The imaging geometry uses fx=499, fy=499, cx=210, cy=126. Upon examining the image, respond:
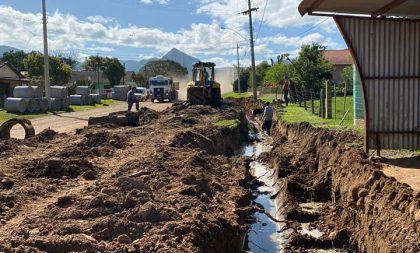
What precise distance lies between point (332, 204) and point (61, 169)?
6257mm

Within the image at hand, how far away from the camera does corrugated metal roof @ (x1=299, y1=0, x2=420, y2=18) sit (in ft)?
39.5

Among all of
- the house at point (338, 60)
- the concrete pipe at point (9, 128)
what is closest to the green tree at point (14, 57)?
the house at point (338, 60)

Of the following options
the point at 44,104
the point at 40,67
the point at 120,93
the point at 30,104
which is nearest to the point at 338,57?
the point at 120,93

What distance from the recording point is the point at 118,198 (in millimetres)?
8195

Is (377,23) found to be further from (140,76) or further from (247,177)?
(140,76)

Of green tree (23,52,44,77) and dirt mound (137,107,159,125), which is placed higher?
green tree (23,52,44,77)

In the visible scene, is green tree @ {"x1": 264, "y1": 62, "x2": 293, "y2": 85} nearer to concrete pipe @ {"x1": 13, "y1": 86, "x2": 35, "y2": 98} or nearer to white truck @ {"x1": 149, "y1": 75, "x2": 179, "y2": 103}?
white truck @ {"x1": 149, "y1": 75, "x2": 179, "y2": 103}

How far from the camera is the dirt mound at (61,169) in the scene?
11.0 meters

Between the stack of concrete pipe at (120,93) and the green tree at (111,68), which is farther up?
the green tree at (111,68)

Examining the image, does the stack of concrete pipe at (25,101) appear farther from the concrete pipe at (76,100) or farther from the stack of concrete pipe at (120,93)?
the stack of concrete pipe at (120,93)

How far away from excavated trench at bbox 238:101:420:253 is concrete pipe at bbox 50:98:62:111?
26061 mm

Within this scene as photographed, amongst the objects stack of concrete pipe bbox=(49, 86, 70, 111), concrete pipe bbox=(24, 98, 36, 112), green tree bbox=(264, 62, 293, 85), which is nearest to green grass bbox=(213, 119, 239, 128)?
concrete pipe bbox=(24, 98, 36, 112)

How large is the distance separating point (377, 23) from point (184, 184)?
645 cm

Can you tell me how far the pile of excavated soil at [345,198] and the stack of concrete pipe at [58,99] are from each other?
2647cm
